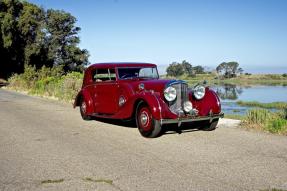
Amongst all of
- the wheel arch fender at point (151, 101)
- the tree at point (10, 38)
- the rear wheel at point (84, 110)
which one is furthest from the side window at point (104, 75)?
the tree at point (10, 38)

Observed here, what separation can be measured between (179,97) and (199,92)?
22.2 inches

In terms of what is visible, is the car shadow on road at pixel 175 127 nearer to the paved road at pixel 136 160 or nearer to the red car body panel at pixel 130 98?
the paved road at pixel 136 160

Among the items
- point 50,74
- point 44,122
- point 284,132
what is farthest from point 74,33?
point 284,132

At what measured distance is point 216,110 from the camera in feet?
29.9

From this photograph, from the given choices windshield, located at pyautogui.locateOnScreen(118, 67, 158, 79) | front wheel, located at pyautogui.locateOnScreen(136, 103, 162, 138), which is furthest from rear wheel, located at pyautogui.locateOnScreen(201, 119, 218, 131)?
windshield, located at pyautogui.locateOnScreen(118, 67, 158, 79)

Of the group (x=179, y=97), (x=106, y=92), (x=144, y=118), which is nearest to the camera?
(x=144, y=118)

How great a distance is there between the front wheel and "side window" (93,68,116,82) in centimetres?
185

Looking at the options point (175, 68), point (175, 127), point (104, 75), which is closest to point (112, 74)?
point (104, 75)

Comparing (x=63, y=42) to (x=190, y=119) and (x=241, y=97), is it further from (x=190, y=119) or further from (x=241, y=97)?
(x=190, y=119)

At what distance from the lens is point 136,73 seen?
1044 cm

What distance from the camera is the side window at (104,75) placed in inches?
411

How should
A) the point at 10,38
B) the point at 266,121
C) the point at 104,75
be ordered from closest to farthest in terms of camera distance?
the point at 266,121
the point at 104,75
the point at 10,38

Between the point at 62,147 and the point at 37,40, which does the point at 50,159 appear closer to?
the point at 62,147

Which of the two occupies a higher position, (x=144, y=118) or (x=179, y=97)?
(x=179, y=97)
